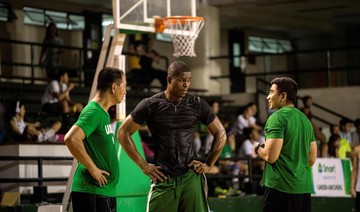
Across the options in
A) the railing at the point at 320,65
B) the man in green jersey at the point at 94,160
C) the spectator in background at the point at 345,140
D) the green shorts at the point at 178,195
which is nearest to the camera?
the man in green jersey at the point at 94,160

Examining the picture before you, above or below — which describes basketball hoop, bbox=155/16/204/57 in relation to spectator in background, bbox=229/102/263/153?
above

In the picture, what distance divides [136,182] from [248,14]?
1574 centimetres

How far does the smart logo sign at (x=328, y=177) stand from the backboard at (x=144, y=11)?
496 cm

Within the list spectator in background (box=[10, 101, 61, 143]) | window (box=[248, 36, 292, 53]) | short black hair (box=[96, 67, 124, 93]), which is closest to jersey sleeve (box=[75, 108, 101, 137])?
short black hair (box=[96, 67, 124, 93])

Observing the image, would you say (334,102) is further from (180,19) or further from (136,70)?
(180,19)

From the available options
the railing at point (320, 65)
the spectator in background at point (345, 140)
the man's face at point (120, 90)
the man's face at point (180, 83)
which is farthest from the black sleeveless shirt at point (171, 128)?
the railing at point (320, 65)

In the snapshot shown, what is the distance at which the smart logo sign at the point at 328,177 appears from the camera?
53.9ft

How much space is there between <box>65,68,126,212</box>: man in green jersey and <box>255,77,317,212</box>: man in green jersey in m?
1.57

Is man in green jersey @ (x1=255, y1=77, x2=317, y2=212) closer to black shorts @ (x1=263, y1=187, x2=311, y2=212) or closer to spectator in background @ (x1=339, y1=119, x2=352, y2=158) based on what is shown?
black shorts @ (x1=263, y1=187, x2=311, y2=212)

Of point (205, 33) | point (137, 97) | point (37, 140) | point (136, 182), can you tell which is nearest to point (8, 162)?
point (37, 140)

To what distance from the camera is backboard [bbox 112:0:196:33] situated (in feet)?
38.2

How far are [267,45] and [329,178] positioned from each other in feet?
57.7

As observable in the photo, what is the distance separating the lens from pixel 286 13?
28375mm

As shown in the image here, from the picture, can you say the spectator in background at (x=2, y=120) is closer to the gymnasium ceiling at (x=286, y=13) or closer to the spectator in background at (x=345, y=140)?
the spectator in background at (x=345, y=140)
